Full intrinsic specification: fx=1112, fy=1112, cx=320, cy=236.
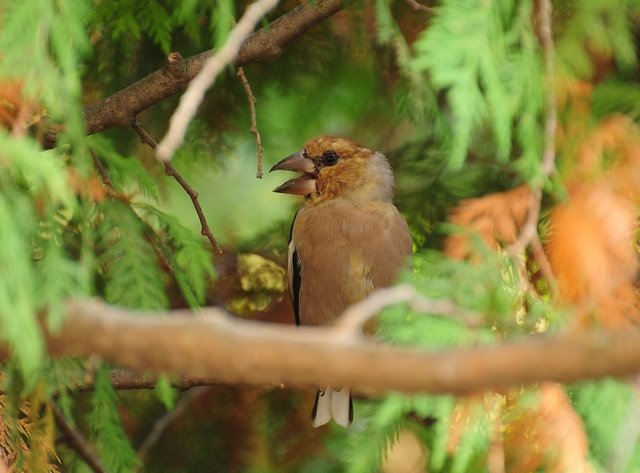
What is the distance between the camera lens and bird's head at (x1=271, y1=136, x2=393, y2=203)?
16.9 feet

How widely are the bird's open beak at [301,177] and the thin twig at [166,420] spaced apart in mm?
1048

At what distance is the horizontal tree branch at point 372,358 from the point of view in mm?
1986

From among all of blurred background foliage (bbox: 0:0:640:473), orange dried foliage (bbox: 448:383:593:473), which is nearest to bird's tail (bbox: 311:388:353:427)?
blurred background foliage (bbox: 0:0:640:473)

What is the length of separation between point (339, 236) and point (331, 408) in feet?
2.80

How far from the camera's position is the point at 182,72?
13.0ft

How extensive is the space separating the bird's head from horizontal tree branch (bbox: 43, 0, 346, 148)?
1104 millimetres

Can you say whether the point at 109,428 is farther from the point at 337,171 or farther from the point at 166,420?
the point at 337,171

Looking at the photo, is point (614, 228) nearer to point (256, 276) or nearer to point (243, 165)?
point (256, 276)

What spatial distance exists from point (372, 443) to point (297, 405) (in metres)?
2.11

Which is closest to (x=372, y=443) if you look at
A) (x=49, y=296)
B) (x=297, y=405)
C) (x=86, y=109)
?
(x=49, y=296)

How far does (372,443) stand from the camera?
11.0 feet

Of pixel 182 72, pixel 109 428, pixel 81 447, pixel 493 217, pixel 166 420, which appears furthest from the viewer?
pixel 166 420

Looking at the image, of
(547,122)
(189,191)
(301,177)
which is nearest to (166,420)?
(301,177)

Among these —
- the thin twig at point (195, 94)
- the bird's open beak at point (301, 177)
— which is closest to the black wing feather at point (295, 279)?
the bird's open beak at point (301, 177)
